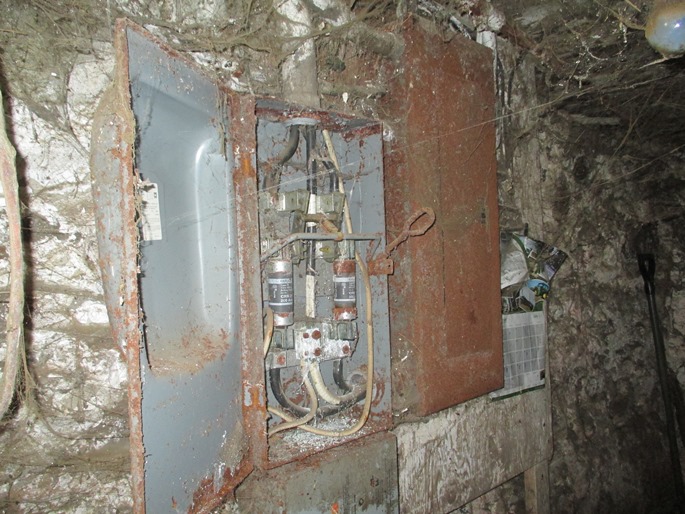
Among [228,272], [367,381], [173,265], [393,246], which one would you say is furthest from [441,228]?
[173,265]

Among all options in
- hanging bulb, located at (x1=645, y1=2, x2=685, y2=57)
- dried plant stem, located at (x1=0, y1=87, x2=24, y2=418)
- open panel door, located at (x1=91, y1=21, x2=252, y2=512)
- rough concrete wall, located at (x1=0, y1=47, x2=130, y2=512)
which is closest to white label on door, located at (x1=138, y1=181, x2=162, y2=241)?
open panel door, located at (x1=91, y1=21, x2=252, y2=512)

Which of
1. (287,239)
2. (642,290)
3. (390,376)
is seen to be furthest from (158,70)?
(642,290)

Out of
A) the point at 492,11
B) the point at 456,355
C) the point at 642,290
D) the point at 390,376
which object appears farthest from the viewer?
the point at 642,290

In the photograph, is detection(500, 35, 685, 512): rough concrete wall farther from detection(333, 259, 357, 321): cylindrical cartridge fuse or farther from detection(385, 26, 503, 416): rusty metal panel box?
→ detection(333, 259, 357, 321): cylindrical cartridge fuse

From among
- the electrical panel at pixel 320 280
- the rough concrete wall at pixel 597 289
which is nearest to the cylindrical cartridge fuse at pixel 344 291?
the electrical panel at pixel 320 280

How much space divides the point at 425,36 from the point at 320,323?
40.1 inches

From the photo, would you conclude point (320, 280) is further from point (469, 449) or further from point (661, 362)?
point (661, 362)

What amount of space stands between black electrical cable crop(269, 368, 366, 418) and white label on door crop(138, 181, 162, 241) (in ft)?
1.64

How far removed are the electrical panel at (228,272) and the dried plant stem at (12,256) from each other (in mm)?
159

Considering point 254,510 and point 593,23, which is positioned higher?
point 593,23

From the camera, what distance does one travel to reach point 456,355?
1.57 m

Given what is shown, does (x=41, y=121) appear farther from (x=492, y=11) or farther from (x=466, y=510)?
(x=466, y=510)

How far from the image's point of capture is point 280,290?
123cm

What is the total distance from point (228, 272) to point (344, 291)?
368 millimetres
